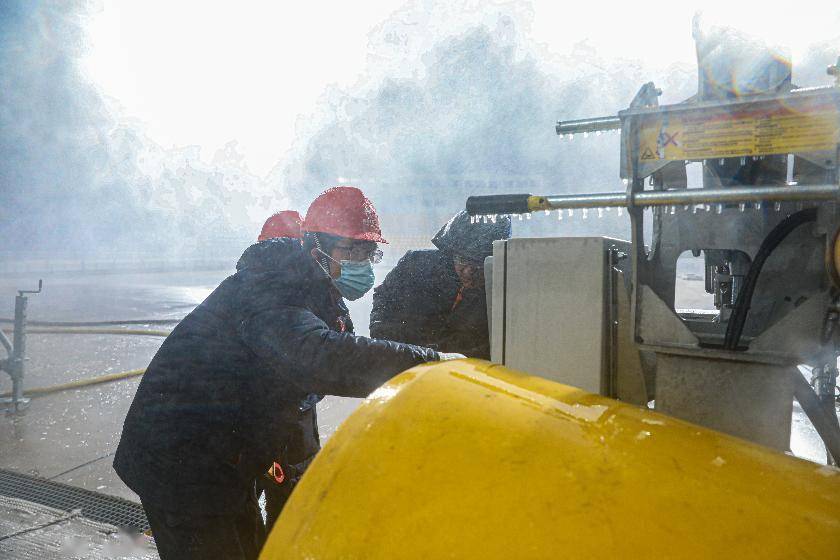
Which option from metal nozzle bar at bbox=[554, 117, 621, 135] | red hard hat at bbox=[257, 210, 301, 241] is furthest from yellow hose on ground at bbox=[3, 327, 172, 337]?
metal nozzle bar at bbox=[554, 117, 621, 135]

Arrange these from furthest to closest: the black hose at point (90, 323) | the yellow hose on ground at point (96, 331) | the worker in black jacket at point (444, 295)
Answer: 1. the black hose at point (90, 323)
2. the yellow hose on ground at point (96, 331)
3. the worker in black jacket at point (444, 295)

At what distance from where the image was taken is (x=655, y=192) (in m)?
1.39

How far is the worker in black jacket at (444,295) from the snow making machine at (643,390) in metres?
1.48

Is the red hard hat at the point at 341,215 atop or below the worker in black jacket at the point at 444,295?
atop

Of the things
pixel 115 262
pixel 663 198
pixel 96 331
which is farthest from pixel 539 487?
pixel 115 262

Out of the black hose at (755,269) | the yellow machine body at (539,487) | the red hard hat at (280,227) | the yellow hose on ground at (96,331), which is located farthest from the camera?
the yellow hose on ground at (96,331)

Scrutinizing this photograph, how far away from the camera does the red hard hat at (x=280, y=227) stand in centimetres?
412

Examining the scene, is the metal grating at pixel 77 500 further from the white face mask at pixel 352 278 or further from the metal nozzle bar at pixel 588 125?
the metal nozzle bar at pixel 588 125

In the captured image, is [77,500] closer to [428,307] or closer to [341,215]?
[428,307]

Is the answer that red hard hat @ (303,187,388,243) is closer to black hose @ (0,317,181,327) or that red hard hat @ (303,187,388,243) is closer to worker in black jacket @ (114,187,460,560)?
worker in black jacket @ (114,187,460,560)

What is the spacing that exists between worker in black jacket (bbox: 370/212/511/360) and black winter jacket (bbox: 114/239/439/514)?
1.78 meters

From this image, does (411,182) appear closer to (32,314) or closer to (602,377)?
(32,314)

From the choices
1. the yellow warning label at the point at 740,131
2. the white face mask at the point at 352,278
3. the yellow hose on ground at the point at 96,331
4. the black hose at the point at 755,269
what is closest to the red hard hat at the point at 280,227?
the white face mask at the point at 352,278

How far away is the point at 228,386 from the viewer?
5.79 feet
